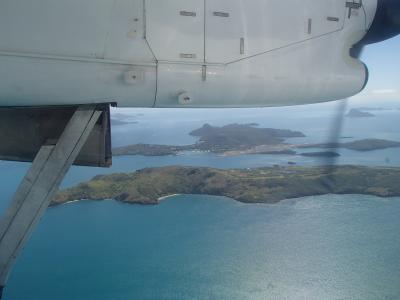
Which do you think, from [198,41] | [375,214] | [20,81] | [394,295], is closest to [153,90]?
[198,41]

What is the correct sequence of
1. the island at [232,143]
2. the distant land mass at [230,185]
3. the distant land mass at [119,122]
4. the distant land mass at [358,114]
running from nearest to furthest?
the distant land mass at [230,185] → the island at [232,143] → the distant land mass at [119,122] → the distant land mass at [358,114]

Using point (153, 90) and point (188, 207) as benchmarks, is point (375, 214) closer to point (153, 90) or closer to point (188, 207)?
point (188, 207)

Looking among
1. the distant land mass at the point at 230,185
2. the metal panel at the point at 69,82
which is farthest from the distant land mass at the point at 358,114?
the metal panel at the point at 69,82

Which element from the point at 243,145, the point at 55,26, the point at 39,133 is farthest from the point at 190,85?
the point at 243,145

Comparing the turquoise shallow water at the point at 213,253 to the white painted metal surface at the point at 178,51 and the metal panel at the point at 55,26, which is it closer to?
the white painted metal surface at the point at 178,51

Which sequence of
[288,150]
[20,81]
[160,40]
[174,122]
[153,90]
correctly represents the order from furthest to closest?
[174,122] < [288,150] < [153,90] < [160,40] < [20,81]
